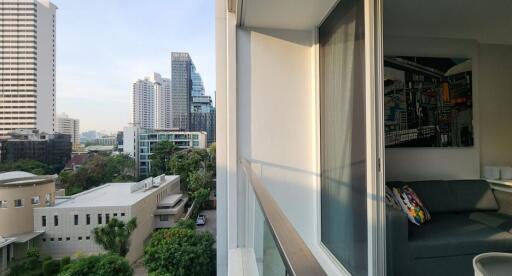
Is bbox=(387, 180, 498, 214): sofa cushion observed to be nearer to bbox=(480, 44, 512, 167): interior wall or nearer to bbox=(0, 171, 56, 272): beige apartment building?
bbox=(480, 44, 512, 167): interior wall

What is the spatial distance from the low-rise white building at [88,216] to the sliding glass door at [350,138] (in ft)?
53.1

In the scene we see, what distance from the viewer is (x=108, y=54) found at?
66.9ft

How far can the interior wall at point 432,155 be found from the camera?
2.70 meters

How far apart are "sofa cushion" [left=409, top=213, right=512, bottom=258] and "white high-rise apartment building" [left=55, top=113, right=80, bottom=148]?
1722 cm

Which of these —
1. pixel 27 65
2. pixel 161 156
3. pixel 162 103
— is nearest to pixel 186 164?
pixel 161 156

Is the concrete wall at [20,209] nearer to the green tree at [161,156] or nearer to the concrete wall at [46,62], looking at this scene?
the concrete wall at [46,62]

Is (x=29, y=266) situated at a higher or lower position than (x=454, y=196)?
lower

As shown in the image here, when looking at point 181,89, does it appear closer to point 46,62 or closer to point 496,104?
point 46,62

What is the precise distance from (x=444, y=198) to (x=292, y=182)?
4.50 ft

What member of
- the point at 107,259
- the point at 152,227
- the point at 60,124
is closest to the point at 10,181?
the point at 60,124

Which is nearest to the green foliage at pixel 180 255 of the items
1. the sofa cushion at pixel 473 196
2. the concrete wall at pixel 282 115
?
the concrete wall at pixel 282 115

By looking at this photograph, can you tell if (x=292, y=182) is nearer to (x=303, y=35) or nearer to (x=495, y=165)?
(x=303, y=35)

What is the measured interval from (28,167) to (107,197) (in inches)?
186

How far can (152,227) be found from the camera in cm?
1889
